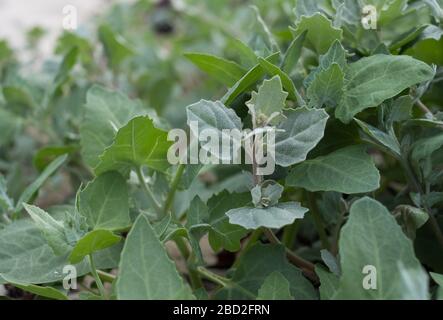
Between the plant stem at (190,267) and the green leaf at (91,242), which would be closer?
the green leaf at (91,242)

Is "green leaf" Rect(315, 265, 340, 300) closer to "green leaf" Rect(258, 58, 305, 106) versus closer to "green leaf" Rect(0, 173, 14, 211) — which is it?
"green leaf" Rect(258, 58, 305, 106)

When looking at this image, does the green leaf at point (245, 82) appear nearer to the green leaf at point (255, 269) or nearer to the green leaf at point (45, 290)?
the green leaf at point (255, 269)

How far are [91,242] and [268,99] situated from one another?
0.24 m

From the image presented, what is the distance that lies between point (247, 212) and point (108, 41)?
763mm

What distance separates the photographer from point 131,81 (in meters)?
1.56

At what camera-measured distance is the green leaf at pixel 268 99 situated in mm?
698

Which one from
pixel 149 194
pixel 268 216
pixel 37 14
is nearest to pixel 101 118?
pixel 149 194

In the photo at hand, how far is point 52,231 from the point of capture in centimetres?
72

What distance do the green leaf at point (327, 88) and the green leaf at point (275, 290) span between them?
0.22 meters

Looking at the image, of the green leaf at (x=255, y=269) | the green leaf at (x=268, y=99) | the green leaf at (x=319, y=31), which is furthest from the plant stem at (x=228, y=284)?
the green leaf at (x=319, y=31)

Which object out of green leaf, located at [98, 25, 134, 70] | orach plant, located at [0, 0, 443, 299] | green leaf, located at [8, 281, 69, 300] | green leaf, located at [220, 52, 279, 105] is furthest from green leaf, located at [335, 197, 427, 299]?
green leaf, located at [98, 25, 134, 70]

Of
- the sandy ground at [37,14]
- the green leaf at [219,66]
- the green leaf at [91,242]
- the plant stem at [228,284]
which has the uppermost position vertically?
the sandy ground at [37,14]
